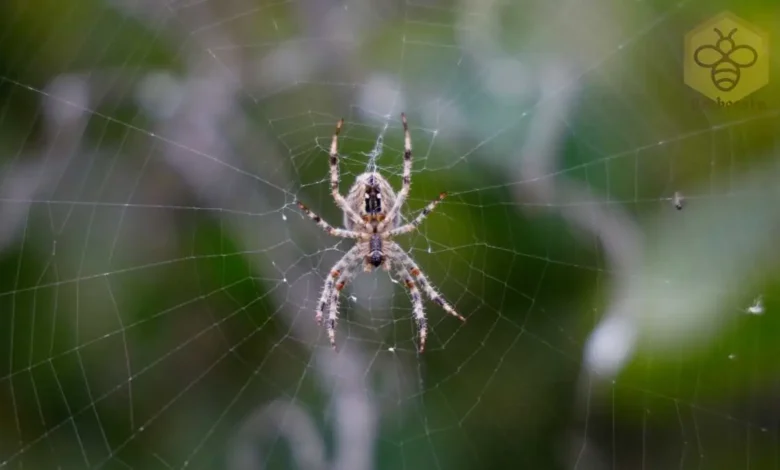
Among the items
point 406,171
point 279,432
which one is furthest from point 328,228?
point 279,432

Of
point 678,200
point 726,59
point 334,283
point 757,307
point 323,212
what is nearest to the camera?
point 757,307

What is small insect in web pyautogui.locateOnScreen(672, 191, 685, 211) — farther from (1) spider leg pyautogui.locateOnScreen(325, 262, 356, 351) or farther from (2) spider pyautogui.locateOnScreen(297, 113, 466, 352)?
(1) spider leg pyautogui.locateOnScreen(325, 262, 356, 351)

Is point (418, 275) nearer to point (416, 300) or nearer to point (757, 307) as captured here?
point (416, 300)

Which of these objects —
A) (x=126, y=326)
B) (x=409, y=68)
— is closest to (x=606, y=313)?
(x=409, y=68)

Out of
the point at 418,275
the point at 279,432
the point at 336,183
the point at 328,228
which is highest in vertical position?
the point at 336,183

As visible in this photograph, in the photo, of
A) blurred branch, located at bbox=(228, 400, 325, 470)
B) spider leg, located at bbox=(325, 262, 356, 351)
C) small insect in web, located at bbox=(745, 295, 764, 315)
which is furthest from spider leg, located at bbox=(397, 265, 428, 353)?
small insect in web, located at bbox=(745, 295, 764, 315)

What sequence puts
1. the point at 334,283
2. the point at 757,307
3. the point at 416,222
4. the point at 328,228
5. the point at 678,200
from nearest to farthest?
the point at 757,307
the point at 678,200
the point at 416,222
the point at 328,228
the point at 334,283

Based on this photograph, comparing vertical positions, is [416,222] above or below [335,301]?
above
